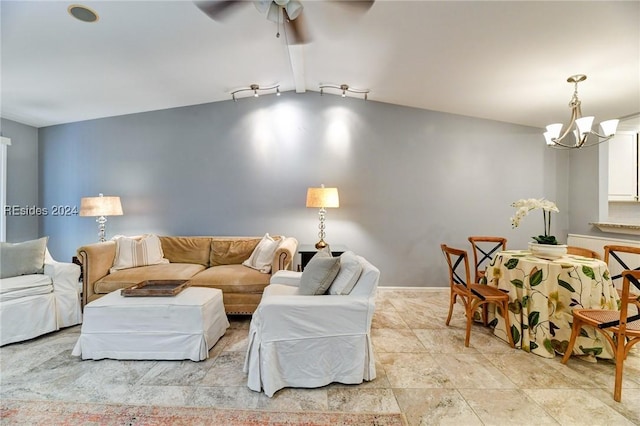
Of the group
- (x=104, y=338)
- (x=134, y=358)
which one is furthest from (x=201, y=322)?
(x=104, y=338)

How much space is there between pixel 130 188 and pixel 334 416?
167 inches

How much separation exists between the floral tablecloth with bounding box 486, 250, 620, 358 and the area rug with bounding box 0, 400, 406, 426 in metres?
1.54

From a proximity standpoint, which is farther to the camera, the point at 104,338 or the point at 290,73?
the point at 290,73

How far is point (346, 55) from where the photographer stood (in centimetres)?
306

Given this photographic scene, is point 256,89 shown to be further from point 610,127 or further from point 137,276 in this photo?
point 610,127

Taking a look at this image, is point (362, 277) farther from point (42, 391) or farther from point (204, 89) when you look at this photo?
point (204, 89)

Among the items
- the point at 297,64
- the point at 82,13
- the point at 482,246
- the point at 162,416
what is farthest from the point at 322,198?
the point at 82,13

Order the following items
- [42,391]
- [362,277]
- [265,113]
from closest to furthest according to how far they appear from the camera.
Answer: [42,391], [362,277], [265,113]

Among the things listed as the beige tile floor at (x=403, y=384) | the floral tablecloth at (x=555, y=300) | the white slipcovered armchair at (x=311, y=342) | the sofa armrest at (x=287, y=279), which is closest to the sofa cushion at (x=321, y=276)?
the white slipcovered armchair at (x=311, y=342)

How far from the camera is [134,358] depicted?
7.46 ft

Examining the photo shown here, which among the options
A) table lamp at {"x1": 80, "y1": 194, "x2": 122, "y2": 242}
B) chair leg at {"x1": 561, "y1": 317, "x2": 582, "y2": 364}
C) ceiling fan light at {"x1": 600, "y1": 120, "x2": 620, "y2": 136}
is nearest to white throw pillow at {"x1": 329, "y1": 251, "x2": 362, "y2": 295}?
chair leg at {"x1": 561, "y1": 317, "x2": 582, "y2": 364}

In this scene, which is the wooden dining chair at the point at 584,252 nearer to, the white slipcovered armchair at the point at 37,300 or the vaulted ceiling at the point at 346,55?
the vaulted ceiling at the point at 346,55

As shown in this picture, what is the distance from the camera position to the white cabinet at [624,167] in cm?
361

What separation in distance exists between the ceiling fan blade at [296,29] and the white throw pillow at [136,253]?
291 centimetres
